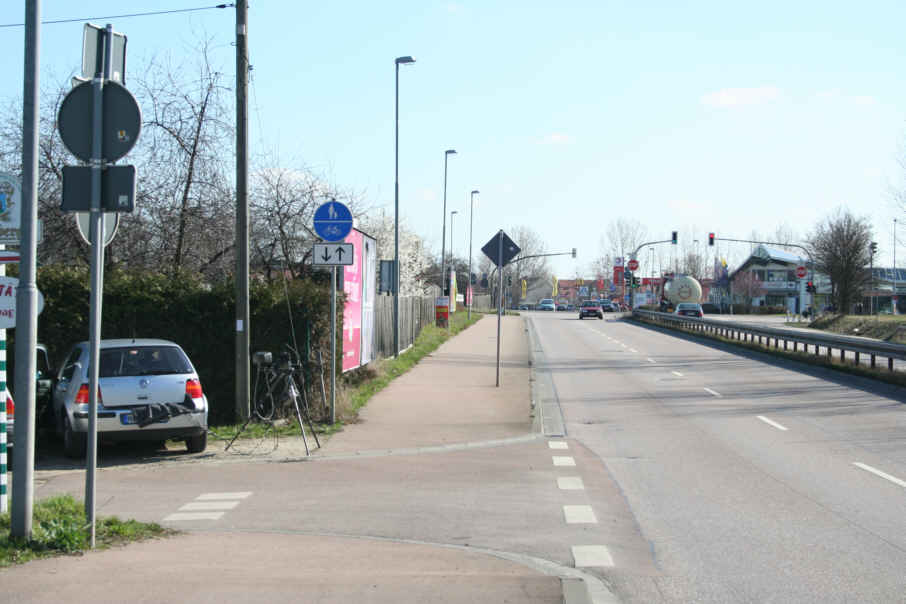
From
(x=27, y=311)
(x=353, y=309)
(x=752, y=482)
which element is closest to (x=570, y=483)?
(x=752, y=482)

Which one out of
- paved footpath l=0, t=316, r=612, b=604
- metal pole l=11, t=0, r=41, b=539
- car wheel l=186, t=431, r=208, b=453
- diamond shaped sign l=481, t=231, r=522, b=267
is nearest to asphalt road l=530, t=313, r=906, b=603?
paved footpath l=0, t=316, r=612, b=604

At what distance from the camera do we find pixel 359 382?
19438 millimetres

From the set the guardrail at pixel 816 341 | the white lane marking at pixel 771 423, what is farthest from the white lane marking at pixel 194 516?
the guardrail at pixel 816 341

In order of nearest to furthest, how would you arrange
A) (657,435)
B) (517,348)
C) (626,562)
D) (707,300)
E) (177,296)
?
1. (626,562)
2. (657,435)
3. (177,296)
4. (517,348)
5. (707,300)

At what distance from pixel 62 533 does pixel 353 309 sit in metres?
11.4

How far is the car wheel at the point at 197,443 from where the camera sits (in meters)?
11.5

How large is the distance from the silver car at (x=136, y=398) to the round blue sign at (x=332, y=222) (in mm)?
2841

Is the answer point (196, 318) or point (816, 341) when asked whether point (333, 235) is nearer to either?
point (196, 318)

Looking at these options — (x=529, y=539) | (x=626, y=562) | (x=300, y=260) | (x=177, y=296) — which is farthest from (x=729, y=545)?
(x=300, y=260)

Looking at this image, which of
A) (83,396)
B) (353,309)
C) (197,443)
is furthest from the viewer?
(353,309)

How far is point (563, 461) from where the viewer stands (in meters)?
11.1

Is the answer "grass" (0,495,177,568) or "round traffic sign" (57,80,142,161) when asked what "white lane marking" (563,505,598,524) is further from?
"round traffic sign" (57,80,142,161)

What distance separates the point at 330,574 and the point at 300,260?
18.2m

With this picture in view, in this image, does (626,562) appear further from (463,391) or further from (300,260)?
(300,260)
